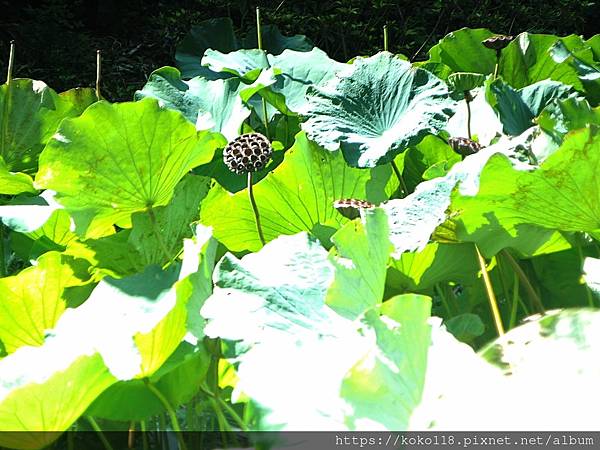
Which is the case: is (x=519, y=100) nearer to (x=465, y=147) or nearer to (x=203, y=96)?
(x=465, y=147)

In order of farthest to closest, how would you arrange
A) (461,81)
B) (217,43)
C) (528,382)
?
(217,43) → (461,81) → (528,382)

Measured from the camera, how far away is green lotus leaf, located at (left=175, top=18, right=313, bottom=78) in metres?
1.50

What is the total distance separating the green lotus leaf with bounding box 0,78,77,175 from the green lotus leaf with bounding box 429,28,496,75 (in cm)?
49

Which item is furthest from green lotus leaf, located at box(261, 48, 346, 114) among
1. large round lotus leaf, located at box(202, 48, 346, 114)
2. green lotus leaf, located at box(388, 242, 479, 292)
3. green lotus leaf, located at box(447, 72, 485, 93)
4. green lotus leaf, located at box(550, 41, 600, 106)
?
green lotus leaf, located at box(388, 242, 479, 292)

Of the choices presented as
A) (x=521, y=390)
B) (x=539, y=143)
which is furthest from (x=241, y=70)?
(x=521, y=390)

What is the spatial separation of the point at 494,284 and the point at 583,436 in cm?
32

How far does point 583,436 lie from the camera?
372 mm

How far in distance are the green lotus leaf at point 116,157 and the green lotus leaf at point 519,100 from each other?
26cm

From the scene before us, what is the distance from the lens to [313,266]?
56 cm

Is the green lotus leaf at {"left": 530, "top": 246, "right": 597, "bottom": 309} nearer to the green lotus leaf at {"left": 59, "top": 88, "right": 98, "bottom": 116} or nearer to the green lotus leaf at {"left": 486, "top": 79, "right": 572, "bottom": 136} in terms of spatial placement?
the green lotus leaf at {"left": 486, "top": 79, "right": 572, "bottom": 136}

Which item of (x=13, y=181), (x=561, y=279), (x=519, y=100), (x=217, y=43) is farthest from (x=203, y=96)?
(x=217, y=43)

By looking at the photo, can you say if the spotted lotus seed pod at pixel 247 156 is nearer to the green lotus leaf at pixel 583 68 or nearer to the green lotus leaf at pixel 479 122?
the green lotus leaf at pixel 479 122

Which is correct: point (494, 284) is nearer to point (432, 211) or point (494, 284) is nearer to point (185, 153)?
point (432, 211)

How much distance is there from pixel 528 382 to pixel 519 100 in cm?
45
